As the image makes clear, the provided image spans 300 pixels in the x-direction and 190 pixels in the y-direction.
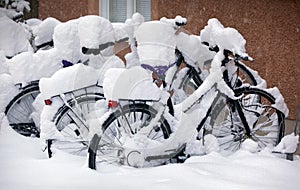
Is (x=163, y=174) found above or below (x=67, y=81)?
below

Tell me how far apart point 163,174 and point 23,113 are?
223cm

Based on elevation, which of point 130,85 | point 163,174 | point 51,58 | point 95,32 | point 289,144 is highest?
point 95,32

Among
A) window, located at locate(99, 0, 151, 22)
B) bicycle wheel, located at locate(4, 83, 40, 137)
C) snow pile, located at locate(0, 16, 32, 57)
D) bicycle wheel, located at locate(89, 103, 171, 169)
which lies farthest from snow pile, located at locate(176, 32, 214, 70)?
window, located at locate(99, 0, 151, 22)

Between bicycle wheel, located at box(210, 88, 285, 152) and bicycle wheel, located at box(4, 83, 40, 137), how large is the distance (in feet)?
6.98

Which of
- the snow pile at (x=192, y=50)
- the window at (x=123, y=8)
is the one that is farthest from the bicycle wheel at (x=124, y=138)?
the window at (x=123, y=8)

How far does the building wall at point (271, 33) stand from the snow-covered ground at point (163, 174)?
195 centimetres

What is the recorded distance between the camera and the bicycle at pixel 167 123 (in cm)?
518

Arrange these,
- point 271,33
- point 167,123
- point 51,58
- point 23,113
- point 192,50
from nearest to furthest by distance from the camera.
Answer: point 167,123, point 192,50, point 51,58, point 23,113, point 271,33

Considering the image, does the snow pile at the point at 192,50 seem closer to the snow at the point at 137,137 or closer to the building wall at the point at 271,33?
the snow at the point at 137,137

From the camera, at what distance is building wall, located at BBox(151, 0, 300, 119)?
282 inches

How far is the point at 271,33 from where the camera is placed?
736 cm

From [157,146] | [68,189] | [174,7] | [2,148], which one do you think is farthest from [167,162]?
[174,7]

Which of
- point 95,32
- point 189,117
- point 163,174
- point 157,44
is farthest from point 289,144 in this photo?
point 95,32

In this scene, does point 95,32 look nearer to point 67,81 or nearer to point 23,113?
point 67,81
